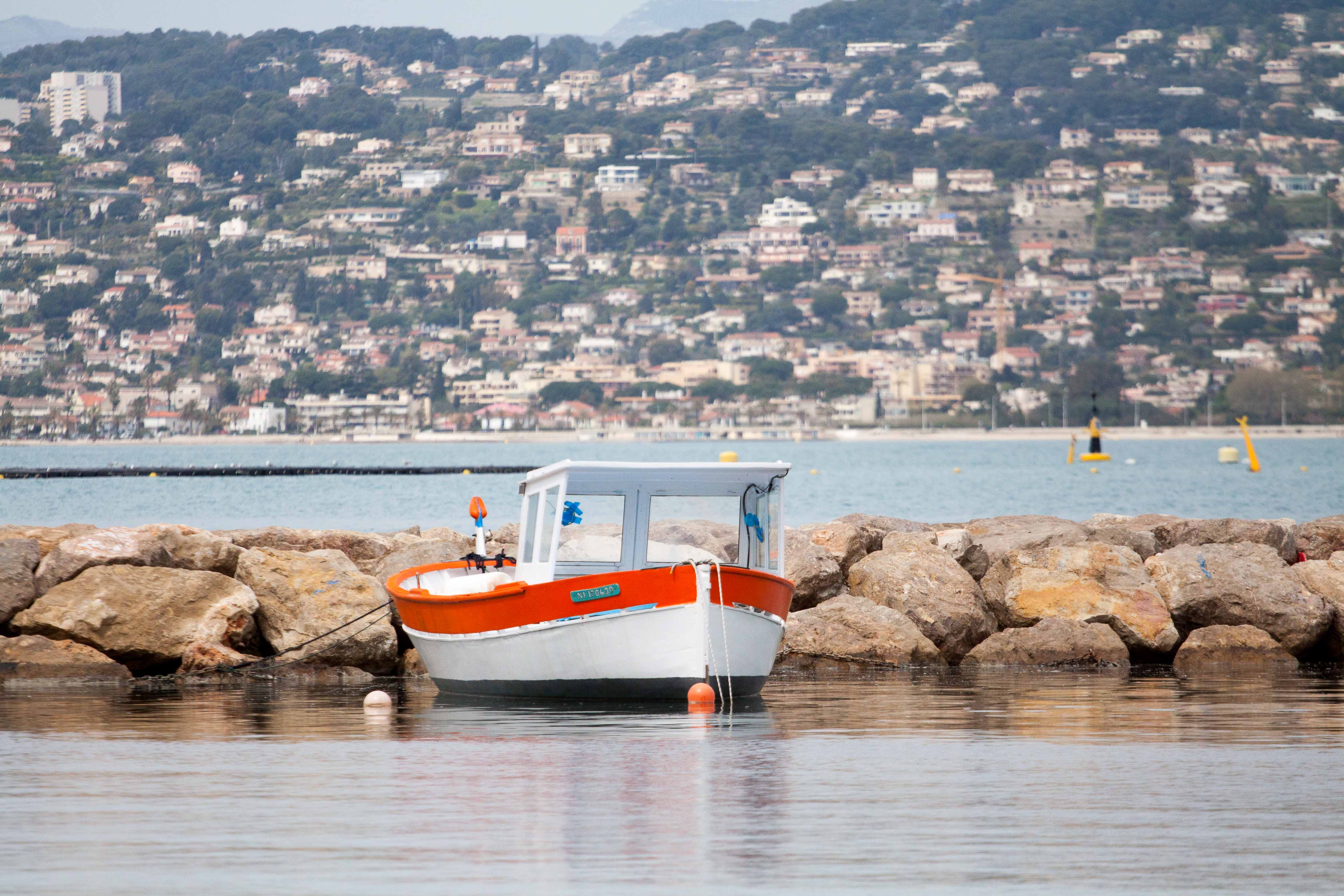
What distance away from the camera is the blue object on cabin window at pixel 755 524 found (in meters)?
12.7

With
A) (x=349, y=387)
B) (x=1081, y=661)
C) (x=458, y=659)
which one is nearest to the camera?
(x=458, y=659)

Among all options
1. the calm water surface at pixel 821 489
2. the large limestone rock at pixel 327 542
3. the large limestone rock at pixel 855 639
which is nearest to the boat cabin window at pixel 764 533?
the large limestone rock at pixel 855 639

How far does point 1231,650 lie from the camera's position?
15109mm

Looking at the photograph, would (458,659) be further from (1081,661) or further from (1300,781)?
(1300,781)

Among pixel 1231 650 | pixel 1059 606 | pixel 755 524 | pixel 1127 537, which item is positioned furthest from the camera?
pixel 1127 537

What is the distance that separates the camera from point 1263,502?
199ft

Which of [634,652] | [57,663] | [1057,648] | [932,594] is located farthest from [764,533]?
[57,663]

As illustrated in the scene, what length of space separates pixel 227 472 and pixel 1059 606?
79.6 metres

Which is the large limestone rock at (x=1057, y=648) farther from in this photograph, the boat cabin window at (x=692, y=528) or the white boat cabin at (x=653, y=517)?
the boat cabin window at (x=692, y=528)

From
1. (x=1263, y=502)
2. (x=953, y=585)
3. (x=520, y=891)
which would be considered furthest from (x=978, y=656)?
(x=1263, y=502)

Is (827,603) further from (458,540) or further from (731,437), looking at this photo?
(731,437)

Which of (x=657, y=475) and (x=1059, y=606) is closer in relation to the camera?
(x=657, y=475)

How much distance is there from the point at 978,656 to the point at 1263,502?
49.0 metres

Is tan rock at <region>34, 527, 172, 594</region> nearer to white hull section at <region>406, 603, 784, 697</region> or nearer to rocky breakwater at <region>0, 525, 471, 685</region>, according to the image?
rocky breakwater at <region>0, 525, 471, 685</region>
